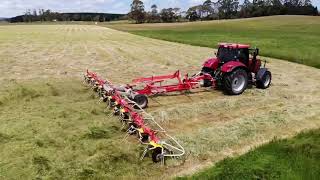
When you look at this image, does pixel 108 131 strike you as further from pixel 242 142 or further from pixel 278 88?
pixel 278 88

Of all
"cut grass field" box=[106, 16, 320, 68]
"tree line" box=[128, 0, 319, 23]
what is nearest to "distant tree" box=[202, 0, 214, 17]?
"tree line" box=[128, 0, 319, 23]

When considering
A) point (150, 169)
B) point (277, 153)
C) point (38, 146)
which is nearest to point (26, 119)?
A: point (38, 146)

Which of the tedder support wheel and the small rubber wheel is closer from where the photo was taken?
the small rubber wheel

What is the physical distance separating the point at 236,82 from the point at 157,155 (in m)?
6.24

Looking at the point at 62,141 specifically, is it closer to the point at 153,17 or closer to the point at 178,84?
the point at 178,84

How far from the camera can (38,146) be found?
7.88 metres

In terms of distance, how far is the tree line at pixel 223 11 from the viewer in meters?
129

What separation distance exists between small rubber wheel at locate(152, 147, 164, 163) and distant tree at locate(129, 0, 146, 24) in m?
148

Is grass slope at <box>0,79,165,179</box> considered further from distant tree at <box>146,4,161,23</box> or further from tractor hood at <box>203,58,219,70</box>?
distant tree at <box>146,4,161,23</box>

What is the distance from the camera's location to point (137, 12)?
15425 cm

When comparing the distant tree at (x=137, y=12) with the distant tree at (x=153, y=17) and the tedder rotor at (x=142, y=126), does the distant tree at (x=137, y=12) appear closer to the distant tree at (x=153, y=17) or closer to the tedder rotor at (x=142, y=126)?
the distant tree at (x=153, y=17)

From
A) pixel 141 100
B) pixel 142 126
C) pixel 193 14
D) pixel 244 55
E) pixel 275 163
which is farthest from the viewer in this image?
pixel 193 14

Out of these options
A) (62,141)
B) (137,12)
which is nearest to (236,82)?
(62,141)

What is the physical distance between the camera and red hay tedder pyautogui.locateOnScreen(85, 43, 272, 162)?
30.7ft
